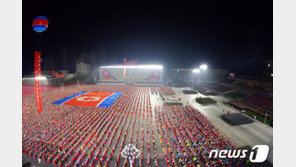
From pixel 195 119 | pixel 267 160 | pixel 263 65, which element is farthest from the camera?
pixel 263 65

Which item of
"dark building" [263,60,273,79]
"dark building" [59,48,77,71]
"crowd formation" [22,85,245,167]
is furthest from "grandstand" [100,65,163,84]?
"crowd formation" [22,85,245,167]

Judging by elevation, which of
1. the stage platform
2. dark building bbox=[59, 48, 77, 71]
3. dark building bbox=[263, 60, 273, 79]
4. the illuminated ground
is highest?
dark building bbox=[59, 48, 77, 71]

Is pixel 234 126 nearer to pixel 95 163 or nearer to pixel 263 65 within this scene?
pixel 95 163

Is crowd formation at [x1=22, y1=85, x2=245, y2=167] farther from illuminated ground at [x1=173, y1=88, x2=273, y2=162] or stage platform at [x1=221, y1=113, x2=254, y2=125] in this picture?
stage platform at [x1=221, y1=113, x2=254, y2=125]

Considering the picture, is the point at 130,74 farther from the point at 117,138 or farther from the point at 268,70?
the point at 117,138

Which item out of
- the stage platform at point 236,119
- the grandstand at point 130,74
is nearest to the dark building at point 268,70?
the stage platform at point 236,119

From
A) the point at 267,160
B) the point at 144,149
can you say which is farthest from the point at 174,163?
the point at 267,160

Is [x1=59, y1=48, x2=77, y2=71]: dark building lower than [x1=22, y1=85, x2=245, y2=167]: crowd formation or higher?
higher
